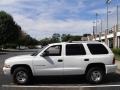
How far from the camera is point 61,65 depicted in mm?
14406

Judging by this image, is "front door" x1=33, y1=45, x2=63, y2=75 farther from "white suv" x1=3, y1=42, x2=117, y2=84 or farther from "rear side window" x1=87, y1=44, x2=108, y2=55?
"rear side window" x1=87, y1=44, x2=108, y2=55

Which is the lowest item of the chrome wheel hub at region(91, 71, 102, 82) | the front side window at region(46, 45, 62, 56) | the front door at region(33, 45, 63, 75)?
the chrome wheel hub at region(91, 71, 102, 82)

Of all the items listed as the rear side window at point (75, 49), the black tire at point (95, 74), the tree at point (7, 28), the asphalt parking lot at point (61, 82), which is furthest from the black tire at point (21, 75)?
the tree at point (7, 28)

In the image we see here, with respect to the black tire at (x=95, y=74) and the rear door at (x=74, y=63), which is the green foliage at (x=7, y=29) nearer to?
the rear door at (x=74, y=63)

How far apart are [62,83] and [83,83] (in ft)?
2.99

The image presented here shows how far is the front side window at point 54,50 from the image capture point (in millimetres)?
14539

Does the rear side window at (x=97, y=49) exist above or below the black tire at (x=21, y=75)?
above

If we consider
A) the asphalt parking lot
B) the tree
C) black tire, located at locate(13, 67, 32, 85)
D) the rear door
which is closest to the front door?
A: the rear door

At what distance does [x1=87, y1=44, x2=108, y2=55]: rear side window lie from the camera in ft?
48.6

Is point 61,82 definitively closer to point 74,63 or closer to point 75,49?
point 74,63

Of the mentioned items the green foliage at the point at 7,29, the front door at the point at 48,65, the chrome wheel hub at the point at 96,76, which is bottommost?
the chrome wheel hub at the point at 96,76

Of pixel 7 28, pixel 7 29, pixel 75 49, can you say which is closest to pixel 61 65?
pixel 75 49

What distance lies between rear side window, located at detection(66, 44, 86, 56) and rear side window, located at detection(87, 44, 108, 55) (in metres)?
0.35

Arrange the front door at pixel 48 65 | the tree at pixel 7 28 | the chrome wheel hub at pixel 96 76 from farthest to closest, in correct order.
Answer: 1. the tree at pixel 7 28
2. the chrome wheel hub at pixel 96 76
3. the front door at pixel 48 65
